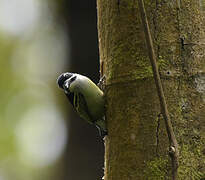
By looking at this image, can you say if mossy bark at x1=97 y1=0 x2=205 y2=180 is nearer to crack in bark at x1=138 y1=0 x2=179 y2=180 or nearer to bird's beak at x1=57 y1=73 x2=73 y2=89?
crack in bark at x1=138 y1=0 x2=179 y2=180

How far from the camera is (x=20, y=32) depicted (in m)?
10.6

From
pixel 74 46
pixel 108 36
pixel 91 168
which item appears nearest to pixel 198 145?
pixel 108 36

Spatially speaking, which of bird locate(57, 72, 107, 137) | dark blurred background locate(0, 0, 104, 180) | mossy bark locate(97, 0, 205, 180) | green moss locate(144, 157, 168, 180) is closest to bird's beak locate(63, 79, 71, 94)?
bird locate(57, 72, 107, 137)

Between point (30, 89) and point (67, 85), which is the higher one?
point (67, 85)

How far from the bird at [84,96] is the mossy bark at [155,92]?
19.0 inches

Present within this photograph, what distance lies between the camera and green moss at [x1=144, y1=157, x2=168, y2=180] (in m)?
1.81

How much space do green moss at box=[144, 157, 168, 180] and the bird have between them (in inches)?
26.5

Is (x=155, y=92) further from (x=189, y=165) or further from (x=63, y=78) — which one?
(x=63, y=78)

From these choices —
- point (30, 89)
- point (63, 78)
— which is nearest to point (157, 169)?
point (63, 78)

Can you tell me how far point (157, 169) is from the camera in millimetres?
1820

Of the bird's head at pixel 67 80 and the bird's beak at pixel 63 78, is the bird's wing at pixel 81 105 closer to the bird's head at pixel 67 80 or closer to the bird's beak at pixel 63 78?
the bird's head at pixel 67 80

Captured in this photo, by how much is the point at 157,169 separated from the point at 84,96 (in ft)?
4.10

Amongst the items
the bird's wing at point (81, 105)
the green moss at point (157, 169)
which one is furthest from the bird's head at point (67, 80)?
the green moss at point (157, 169)

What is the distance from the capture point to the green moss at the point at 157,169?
1.81m
